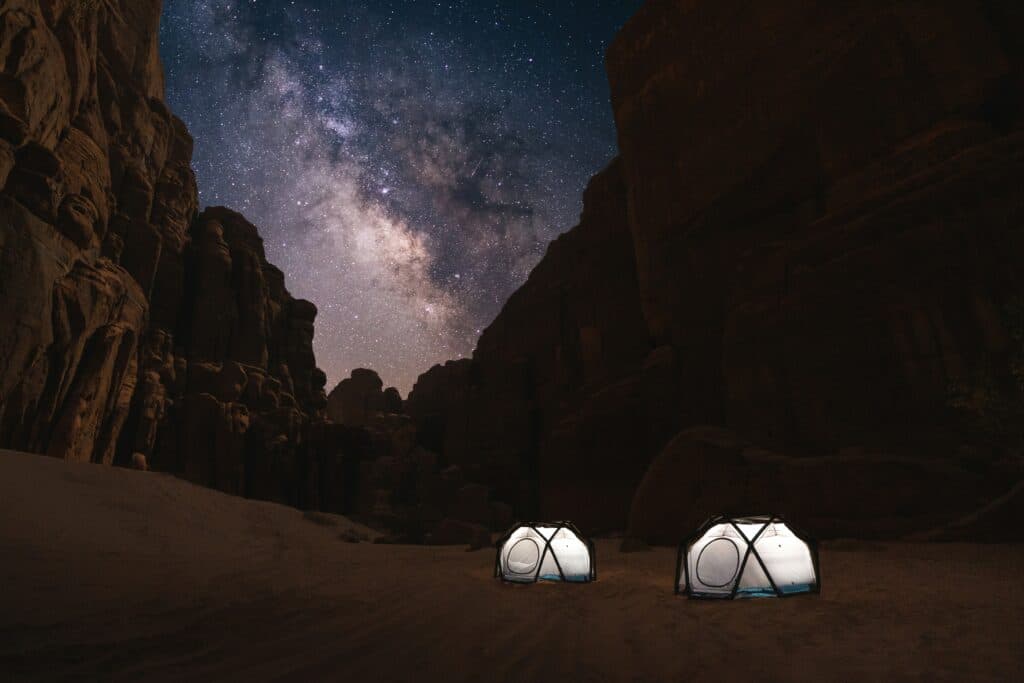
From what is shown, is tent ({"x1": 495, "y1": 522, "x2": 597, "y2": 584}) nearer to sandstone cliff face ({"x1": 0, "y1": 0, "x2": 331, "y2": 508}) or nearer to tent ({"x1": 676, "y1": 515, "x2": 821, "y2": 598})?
tent ({"x1": 676, "y1": 515, "x2": 821, "y2": 598})

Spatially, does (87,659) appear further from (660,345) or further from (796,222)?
Result: (660,345)

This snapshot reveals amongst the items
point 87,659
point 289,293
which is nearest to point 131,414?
point 289,293

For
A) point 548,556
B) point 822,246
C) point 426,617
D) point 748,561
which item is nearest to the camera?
point 426,617

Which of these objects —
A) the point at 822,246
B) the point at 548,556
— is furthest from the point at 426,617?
the point at 822,246

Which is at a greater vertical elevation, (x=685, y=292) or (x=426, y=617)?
(x=685, y=292)

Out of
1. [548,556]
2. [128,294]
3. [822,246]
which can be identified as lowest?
[548,556]

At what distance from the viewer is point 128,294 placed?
32438 millimetres

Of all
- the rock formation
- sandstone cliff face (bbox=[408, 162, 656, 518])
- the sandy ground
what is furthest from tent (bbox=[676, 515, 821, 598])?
sandstone cliff face (bbox=[408, 162, 656, 518])

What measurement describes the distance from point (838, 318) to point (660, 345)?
12445mm

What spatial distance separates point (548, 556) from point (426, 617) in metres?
4.03

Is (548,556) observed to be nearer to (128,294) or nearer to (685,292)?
(685,292)

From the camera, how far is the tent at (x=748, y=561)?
7.74 meters

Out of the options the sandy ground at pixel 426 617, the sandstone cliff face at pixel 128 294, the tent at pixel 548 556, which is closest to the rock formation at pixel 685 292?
the sandstone cliff face at pixel 128 294

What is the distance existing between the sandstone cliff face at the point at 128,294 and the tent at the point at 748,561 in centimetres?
2481
